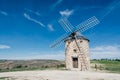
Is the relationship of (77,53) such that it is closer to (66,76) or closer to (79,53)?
(79,53)

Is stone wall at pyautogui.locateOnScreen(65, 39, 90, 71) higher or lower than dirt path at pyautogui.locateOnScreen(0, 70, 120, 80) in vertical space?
higher

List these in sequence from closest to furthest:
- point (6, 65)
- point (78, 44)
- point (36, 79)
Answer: point (36, 79) < point (78, 44) < point (6, 65)

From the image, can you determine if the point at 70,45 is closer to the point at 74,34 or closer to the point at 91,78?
the point at 74,34

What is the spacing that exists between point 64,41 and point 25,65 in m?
11.9

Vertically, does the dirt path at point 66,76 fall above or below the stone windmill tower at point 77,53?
below

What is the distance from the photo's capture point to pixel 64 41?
34969 mm

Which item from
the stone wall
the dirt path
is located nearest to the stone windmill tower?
the stone wall

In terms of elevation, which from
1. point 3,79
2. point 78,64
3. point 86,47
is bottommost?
point 3,79

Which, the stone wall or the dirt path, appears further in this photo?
the stone wall

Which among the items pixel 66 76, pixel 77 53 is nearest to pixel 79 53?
pixel 77 53

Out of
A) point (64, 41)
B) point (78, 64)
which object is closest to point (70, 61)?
point (78, 64)

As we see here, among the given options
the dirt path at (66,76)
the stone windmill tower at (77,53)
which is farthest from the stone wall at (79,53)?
the dirt path at (66,76)

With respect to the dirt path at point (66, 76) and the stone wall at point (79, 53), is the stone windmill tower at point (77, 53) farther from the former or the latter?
the dirt path at point (66, 76)

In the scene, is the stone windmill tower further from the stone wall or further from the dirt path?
the dirt path
